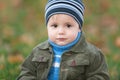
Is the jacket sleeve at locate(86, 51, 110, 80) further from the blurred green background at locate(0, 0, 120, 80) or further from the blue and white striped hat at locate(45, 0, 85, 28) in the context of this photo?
the blurred green background at locate(0, 0, 120, 80)

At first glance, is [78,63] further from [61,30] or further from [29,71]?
[29,71]

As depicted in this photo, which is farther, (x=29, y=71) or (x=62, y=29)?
(x=29, y=71)

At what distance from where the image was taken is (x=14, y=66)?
7.19 metres

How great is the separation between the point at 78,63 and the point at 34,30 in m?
4.75

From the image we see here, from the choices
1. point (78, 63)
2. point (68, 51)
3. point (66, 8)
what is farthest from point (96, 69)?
point (66, 8)

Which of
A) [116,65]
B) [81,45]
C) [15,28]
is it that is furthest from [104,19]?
[81,45]

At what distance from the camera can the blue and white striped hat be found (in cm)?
574

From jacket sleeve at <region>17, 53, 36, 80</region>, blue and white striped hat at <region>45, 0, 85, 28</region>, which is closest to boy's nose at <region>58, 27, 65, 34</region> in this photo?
blue and white striped hat at <region>45, 0, 85, 28</region>

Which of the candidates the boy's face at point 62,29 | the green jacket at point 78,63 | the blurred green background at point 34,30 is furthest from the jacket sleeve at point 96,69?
the blurred green background at point 34,30

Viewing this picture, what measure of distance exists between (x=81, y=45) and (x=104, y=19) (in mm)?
5044

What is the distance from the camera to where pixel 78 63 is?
574cm

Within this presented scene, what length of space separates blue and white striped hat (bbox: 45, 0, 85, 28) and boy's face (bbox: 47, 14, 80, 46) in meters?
0.04

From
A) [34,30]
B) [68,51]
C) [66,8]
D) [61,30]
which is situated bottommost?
[68,51]

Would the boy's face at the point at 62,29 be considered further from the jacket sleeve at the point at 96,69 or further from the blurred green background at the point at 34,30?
the blurred green background at the point at 34,30
